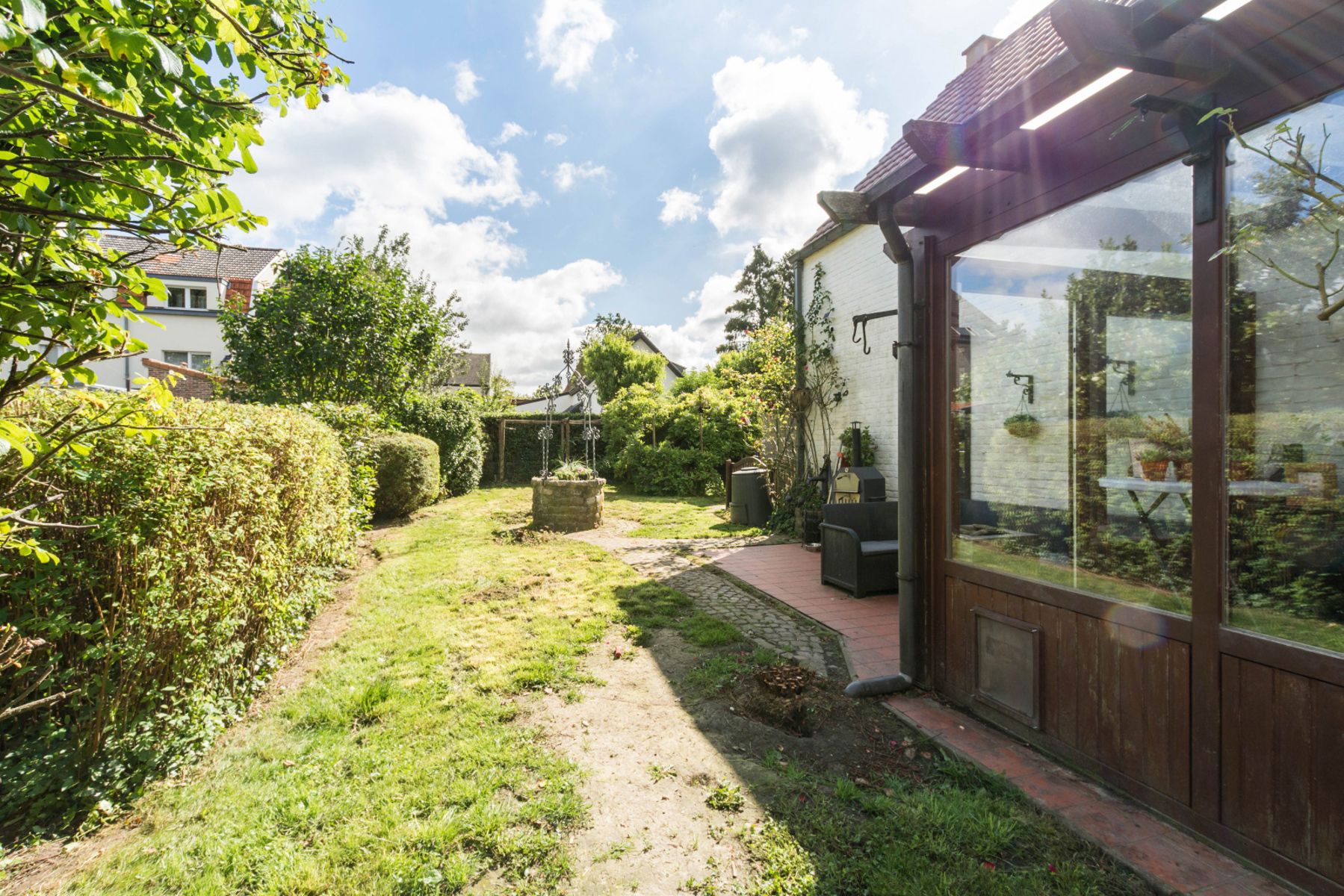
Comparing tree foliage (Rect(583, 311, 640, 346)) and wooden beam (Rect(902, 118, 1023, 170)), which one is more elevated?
tree foliage (Rect(583, 311, 640, 346))

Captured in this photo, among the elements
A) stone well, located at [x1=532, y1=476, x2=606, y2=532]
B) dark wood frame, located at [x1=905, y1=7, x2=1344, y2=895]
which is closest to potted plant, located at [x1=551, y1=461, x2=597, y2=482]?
stone well, located at [x1=532, y1=476, x2=606, y2=532]

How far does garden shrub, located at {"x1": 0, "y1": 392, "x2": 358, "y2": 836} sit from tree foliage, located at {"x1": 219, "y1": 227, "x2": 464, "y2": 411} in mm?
6443

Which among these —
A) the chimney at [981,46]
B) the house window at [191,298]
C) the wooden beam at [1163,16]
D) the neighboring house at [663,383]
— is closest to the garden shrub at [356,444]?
the wooden beam at [1163,16]

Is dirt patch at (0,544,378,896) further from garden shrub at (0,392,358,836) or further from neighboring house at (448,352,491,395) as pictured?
neighboring house at (448,352,491,395)

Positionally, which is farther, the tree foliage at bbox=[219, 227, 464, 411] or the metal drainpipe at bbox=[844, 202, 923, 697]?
the tree foliage at bbox=[219, 227, 464, 411]

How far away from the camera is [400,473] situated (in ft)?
32.4

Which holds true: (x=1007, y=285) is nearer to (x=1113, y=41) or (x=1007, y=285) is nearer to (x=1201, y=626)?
(x=1113, y=41)

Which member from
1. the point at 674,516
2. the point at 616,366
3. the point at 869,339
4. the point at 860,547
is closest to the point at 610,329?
the point at 616,366

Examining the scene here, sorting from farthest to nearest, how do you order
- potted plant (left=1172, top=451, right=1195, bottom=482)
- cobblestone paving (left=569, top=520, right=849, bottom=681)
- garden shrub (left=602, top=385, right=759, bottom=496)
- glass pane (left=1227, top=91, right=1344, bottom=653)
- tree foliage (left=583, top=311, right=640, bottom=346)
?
tree foliage (left=583, top=311, right=640, bottom=346) < garden shrub (left=602, top=385, right=759, bottom=496) < cobblestone paving (left=569, top=520, right=849, bottom=681) < potted plant (left=1172, top=451, right=1195, bottom=482) < glass pane (left=1227, top=91, right=1344, bottom=653)

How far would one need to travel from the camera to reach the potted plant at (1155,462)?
8.42 ft

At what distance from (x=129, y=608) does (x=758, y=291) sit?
1374 inches

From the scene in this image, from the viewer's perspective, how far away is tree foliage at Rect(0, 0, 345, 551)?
4.20ft

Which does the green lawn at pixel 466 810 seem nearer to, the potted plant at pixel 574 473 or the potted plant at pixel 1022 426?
the potted plant at pixel 1022 426

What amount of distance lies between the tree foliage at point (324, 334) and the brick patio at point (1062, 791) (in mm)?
7840
